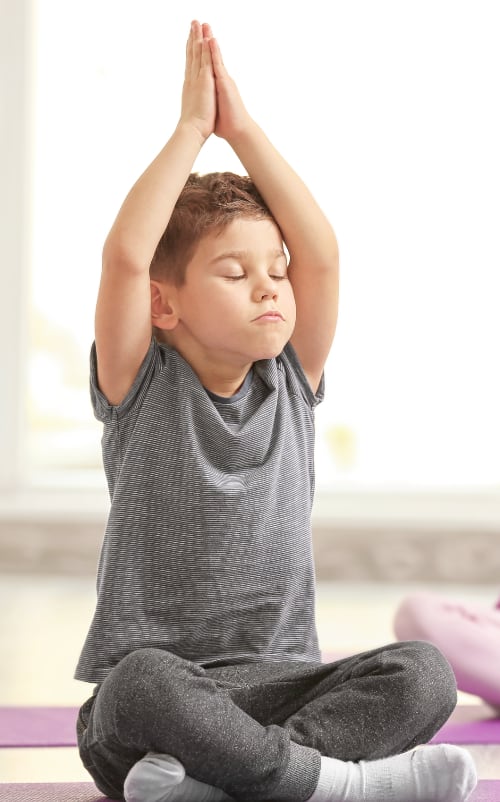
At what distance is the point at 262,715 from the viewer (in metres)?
1.33

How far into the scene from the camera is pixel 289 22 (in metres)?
3.25

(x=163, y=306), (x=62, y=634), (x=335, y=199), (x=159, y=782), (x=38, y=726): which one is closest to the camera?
(x=159, y=782)

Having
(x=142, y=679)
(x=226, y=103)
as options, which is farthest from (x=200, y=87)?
(x=142, y=679)

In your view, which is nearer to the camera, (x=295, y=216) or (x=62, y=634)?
(x=295, y=216)

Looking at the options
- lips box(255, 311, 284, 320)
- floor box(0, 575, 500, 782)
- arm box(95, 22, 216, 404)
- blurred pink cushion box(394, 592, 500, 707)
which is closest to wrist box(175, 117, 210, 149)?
arm box(95, 22, 216, 404)

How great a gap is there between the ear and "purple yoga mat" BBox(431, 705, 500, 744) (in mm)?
683

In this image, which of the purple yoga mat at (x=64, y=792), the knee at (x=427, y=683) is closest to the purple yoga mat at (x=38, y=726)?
the purple yoga mat at (x=64, y=792)

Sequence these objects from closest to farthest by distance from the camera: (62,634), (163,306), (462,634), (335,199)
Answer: (163,306), (462,634), (62,634), (335,199)

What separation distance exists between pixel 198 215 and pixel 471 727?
0.86 metres

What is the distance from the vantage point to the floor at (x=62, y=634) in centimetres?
156

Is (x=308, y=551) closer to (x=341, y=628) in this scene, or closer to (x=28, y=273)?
(x=341, y=628)

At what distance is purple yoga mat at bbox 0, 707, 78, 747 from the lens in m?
1.64

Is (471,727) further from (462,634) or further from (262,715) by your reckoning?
(262,715)

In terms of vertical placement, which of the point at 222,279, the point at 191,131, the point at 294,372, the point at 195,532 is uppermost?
the point at 191,131
